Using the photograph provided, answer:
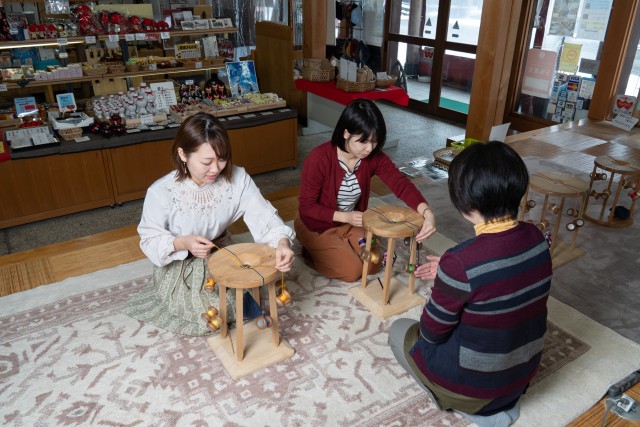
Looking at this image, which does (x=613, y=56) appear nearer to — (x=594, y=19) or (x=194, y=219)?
(x=594, y=19)

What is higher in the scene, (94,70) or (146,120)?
(94,70)

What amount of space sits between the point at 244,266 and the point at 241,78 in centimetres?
306

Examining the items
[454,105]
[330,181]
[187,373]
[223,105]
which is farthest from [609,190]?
[454,105]

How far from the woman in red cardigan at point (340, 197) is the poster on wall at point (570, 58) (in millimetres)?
3632

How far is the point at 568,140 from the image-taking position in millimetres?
4598

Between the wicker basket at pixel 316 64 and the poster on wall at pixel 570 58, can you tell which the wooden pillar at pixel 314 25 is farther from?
the poster on wall at pixel 570 58

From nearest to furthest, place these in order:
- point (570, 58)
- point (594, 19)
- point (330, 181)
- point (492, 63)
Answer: point (330, 181), point (492, 63), point (594, 19), point (570, 58)

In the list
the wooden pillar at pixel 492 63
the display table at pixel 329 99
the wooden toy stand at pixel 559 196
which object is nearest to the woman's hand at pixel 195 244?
the wooden toy stand at pixel 559 196

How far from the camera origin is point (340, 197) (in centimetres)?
248

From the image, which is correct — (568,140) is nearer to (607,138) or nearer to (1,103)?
(607,138)

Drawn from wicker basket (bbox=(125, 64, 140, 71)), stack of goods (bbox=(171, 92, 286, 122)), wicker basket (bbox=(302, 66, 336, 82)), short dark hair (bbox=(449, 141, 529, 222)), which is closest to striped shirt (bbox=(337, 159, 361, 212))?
short dark hair (bbox=(449, 141, 529, 222))

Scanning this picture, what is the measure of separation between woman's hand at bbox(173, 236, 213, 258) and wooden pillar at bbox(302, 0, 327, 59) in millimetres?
3851

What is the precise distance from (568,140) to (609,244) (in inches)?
75.9

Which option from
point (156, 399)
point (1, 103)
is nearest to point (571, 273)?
point (156, 399)
